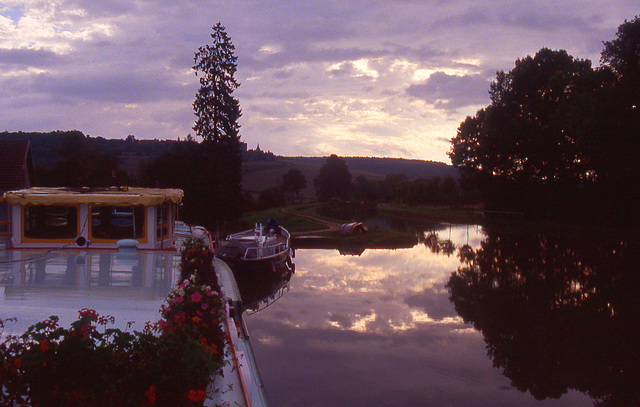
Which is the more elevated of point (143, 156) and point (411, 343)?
point (143, 156)

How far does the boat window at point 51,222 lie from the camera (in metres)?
13.6

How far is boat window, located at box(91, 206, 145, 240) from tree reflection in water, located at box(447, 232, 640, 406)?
9651 mm

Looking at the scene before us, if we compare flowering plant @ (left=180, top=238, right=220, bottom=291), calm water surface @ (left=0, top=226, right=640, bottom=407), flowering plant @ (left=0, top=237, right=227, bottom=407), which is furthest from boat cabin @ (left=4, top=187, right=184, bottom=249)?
flowering plant @ (left=0, top=237, right=227, bottom=407)

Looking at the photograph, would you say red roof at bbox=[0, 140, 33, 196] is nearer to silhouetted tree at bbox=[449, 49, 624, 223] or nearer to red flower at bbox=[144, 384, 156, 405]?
red flower at bbox=[144, 384, 156, 405]

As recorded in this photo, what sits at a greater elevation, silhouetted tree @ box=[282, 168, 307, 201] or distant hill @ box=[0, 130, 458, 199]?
distant hill @ box=[0, 130, 458, 199]

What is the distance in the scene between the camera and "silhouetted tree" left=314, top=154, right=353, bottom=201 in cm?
11281

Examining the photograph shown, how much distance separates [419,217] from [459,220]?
33.1 ft

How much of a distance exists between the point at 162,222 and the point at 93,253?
6.27 feet

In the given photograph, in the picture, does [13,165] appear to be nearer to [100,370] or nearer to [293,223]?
[100,370]

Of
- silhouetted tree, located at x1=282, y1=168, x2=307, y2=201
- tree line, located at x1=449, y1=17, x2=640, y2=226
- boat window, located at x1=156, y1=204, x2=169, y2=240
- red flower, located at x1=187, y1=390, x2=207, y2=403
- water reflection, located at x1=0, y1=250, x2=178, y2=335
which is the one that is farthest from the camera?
silhouetted tree, located at x1=282, y1=168, x2=307, y2=201

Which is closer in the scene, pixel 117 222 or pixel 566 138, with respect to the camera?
pixel 117 222

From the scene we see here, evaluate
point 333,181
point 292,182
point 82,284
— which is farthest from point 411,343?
point 333,181

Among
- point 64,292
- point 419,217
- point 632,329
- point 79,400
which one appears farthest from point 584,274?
point 419,217

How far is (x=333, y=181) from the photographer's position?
11250cm
